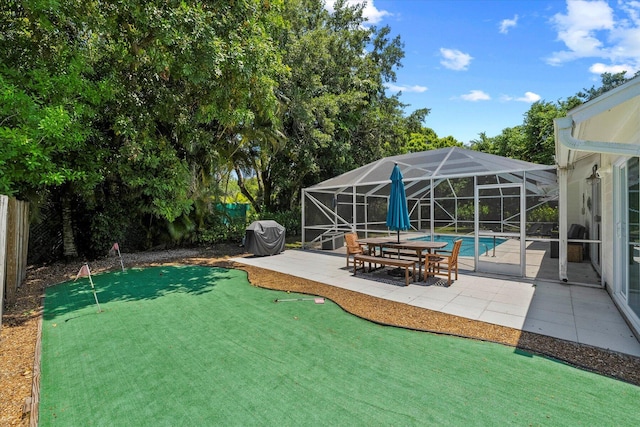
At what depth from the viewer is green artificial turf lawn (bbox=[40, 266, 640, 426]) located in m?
2.29

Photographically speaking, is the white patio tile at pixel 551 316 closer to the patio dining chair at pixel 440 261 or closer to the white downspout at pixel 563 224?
the patio dining chair at pixel 440 261

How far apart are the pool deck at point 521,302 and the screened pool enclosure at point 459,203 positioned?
3.89 feet

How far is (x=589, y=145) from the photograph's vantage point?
345cm

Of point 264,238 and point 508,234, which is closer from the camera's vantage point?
point 508,234

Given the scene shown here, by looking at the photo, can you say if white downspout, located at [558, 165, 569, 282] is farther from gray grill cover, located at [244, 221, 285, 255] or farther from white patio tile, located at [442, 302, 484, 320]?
gray grill cover, located at [244, 221, 285, 255]

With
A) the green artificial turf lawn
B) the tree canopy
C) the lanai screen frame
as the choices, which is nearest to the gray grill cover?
the lanai screen frame

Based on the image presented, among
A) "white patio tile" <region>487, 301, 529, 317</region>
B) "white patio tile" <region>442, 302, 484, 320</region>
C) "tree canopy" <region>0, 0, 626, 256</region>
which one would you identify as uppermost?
"tree canopy" <region>0, 0, 626, 256</region>

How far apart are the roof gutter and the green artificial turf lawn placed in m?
2.42

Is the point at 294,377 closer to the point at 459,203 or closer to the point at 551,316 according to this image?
the point at 551,316

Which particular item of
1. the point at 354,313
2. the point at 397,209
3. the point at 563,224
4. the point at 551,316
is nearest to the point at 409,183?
the point at 397,209

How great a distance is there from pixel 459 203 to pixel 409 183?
16.0 ft

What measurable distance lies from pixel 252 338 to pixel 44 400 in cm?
192

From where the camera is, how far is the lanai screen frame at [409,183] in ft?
26.2

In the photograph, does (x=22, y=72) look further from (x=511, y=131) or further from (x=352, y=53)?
(x=511, y=131)
